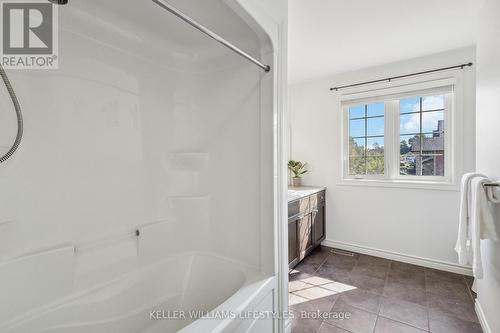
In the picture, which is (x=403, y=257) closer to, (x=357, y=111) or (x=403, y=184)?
(x=403, y=184)

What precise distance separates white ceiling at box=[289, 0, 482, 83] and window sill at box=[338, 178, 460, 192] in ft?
4.62

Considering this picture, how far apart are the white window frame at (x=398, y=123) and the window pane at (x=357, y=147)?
0.05 meters

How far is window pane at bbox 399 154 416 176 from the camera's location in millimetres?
2732

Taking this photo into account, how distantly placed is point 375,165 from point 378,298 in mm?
1562

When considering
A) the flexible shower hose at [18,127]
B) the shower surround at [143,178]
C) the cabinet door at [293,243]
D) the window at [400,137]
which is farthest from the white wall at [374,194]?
the flexible shower hose at [18,127]

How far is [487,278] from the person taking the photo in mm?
1531

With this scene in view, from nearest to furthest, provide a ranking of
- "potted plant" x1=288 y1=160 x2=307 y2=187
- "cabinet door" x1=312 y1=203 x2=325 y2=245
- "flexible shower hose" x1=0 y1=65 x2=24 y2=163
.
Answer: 1. "flexible shower hose" x1=0 y1=65 x2=24 y2=163
2. "cabinet door" x1=312 y1=203 x2=325 y2=245
3. "potted plant" x1=288 y1=160 x2=307 y2=187

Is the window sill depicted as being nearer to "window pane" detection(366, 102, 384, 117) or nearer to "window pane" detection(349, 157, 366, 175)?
"window pane" detection(349, 157, 366, 175)

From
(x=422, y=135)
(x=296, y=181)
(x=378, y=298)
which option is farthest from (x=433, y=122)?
(x=378, y=298)

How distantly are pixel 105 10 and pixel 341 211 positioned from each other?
10.2 feet

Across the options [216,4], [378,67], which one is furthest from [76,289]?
[378,67]

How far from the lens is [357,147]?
10.1 feet

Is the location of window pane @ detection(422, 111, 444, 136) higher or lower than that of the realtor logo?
lower

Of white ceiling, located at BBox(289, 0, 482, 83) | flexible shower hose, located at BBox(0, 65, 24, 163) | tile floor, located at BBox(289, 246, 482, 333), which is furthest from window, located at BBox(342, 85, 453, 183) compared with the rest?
flexible shower hose, located at BBox(0, 65, 24, 163)
